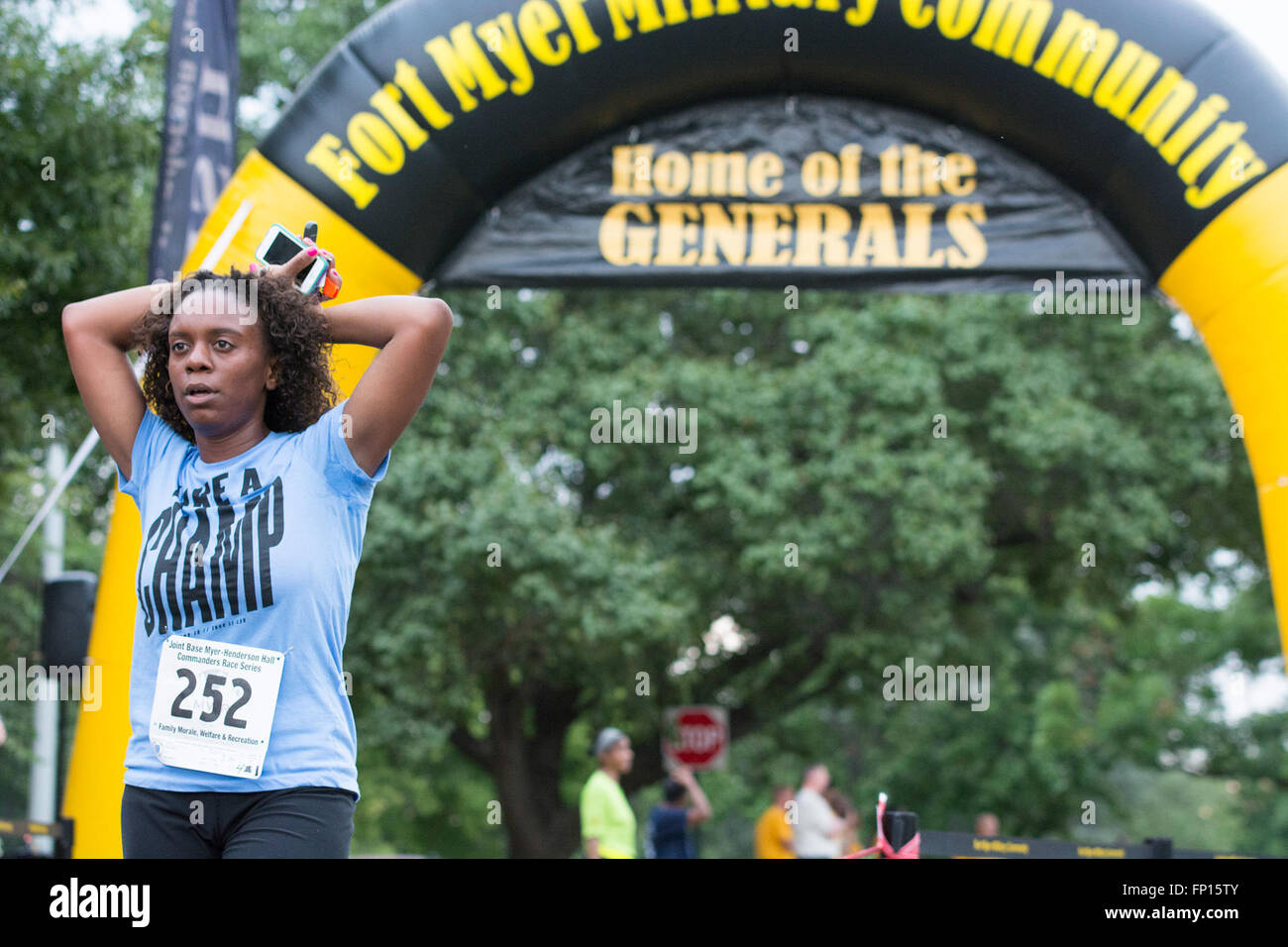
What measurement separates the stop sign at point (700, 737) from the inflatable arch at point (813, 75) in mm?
8017

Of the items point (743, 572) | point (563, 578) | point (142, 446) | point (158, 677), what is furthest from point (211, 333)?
point (743, 572)

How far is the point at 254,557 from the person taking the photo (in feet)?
7.47

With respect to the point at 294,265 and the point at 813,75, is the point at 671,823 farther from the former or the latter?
the point at 294,265

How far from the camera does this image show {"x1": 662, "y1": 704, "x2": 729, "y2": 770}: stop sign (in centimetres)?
1299

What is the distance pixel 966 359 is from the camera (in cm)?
1184

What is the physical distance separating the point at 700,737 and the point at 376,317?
11.0 metres

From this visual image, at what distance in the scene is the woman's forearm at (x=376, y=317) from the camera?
97.3 inches

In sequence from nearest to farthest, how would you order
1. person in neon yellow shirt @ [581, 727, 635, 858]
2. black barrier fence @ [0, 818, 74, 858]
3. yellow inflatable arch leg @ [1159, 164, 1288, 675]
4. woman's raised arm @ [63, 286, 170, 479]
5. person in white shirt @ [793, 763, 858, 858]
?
woman's raised arm @ [63, 286, 170, 479] < yellow inflatable arch leg @ [1159, 164, 1288, 675] < black barrier fence @ [0, 818, 74, 858] < person in neon yellow shirt @ [581, 727, 635, 858] < person in white shirt @ [793, 763, 858, 858]

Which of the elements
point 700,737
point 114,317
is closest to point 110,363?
point 114,317

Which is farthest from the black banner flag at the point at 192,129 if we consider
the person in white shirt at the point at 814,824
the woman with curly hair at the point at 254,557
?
the person in white shirt at the point at 814,824

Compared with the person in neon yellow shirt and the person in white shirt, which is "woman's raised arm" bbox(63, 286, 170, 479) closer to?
the person in neon yellow shirt

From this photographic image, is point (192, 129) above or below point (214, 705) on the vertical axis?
above

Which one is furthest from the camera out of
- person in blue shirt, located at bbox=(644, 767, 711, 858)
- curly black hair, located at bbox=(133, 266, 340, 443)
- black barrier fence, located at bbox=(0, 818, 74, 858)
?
person in blue shirt, located at bbox=(644, 767, 711, 858)

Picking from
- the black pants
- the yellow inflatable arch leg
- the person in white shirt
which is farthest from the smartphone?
the person in white shirt
